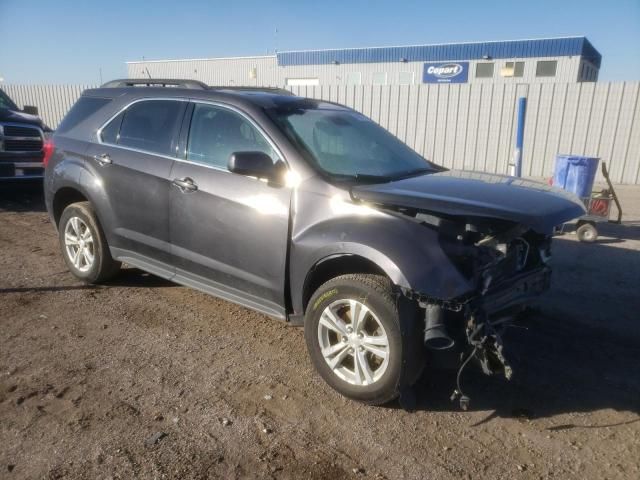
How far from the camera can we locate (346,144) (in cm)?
409

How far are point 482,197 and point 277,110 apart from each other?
1.71 m

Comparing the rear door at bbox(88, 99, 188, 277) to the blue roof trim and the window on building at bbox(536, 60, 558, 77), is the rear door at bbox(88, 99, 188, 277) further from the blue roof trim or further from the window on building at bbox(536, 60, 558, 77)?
the window on building at bbox(536, 60, 558, 77)

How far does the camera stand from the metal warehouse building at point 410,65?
28.4 m

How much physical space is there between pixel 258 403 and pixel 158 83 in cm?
325

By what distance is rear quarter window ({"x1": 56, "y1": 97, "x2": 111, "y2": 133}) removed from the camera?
16.3 ft

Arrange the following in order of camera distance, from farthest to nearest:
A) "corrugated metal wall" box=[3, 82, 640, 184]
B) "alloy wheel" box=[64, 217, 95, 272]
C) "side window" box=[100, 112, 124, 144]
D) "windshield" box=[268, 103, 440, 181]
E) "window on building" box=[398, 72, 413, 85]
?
"window on building" box=[398, 72, 413, 85] → "corrugated metal wall" box=[3, 82, 640, 184] → "alloy wheel" box=[64, 217, 95, 272] → "side window" box=[100, 112, 124, 144] → "windshield" box=[268, 103, 440, 181]

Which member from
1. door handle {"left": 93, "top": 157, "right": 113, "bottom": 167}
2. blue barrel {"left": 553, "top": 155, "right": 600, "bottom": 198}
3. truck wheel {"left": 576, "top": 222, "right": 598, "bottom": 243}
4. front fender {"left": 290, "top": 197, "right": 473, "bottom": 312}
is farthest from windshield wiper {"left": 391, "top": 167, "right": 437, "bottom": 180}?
blue barrel {"left": 553, "top": 155, "right": 600, "bottom": 198}

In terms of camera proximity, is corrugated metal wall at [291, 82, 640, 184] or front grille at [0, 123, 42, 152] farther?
corrugated metal wall at [291, 82, 640, 184]

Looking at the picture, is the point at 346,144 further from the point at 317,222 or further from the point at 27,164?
the point at 27,164

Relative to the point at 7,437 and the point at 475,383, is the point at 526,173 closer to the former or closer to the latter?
the point at 475,383

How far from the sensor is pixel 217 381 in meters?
3.34

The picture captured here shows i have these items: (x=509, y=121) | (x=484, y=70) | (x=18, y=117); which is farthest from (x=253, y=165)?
(x=484, y=70)

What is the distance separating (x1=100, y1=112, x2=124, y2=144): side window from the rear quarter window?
306mm

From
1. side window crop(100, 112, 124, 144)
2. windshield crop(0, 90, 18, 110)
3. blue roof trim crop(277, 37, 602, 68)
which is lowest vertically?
side window crop(100, 112, 124, 144)
